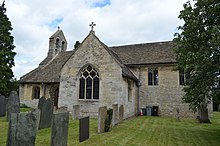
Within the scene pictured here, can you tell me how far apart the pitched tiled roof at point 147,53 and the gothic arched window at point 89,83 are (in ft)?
20.3

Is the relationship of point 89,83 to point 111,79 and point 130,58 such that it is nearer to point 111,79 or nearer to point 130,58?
point 111,79

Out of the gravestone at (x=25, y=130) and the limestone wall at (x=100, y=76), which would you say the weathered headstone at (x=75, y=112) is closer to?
the limestone wall at (x=100, y=76)

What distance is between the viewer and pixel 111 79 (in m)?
18.5

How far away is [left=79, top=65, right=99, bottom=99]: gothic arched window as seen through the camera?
19273 millimetres

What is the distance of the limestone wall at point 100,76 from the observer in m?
18.2

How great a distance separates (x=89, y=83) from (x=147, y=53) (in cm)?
986

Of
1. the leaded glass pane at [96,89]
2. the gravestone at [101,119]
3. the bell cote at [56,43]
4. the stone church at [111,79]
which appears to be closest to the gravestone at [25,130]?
the gravestone at [101,119]

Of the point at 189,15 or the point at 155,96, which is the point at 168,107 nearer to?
the point at 155,96

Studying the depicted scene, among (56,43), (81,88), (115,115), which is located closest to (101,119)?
(115,115)

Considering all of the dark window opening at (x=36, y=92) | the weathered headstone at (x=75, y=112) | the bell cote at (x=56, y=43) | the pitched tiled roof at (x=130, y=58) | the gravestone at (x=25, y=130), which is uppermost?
the bell cote at (x=56, y=43)

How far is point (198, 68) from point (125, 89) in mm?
9650

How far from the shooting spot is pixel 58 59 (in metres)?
29.8

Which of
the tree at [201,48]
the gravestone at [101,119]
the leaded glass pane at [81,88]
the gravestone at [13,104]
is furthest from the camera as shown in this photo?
the leaded glass pane at [81,88]

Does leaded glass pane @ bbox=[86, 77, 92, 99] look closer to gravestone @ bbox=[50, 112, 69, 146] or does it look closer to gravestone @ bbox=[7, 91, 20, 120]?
gravestone @ bbox=[7, 91, 20, 120]
